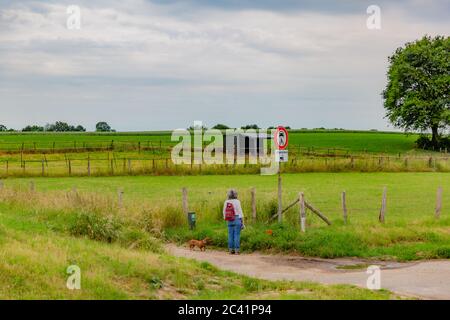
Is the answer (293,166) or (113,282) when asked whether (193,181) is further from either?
(113,282)

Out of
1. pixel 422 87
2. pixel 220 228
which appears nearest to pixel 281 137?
pixel 220 228

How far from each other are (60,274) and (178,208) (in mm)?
11342

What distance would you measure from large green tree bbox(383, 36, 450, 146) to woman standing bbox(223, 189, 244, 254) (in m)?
60.6

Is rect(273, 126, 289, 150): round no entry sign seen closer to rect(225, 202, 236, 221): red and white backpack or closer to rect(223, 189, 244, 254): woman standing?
rect(223, 189, 244, 254): woman standing

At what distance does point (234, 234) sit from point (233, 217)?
101cm

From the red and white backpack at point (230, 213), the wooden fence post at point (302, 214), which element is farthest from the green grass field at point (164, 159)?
the red and white backpack at point (230, 213)

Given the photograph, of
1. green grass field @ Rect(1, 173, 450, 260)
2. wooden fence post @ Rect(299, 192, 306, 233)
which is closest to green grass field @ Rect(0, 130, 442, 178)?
green grass field @ Rect(1, 173, 450, 260)

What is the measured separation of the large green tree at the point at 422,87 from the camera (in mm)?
76562

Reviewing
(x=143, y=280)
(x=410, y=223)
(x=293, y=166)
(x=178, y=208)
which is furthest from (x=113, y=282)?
(x=293, y=166)

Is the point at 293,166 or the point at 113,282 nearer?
the point at 113,282

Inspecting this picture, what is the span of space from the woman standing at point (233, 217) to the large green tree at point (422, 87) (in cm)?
6059

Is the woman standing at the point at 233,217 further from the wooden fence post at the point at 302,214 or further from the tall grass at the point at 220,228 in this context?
the wooden fence post at the point at 302,214

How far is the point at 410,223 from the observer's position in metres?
23.4
